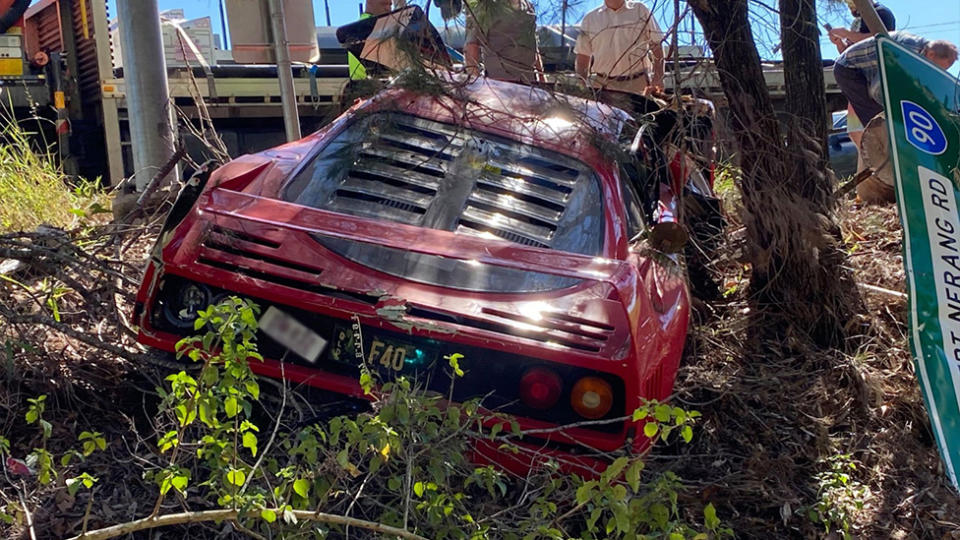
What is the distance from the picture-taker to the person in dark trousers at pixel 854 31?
5.61 meters

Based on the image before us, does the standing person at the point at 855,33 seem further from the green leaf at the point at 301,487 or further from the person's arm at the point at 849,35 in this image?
the green leaf at the point at 301,487

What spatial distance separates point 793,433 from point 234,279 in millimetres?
2531

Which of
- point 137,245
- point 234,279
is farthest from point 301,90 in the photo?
point 234,279

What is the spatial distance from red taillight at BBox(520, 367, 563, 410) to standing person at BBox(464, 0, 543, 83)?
5.05 ft

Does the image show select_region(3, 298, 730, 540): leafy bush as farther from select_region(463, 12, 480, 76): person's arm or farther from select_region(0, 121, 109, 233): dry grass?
select_region(0, 121, 109, 233): dry grass

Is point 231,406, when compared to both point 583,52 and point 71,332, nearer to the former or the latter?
point 71,332

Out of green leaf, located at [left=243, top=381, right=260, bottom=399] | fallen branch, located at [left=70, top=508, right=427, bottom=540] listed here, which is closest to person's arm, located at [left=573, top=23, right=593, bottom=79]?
green leaf, located at [left=243, top=381, right=260, bottom=399]

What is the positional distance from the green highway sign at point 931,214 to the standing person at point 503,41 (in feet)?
5.03

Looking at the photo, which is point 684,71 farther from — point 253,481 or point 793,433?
point 253,481

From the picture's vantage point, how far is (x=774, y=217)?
193 inches

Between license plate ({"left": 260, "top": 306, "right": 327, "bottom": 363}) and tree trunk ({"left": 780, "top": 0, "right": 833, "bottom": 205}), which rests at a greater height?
tree trunk ({"left": 780, "top": 0, "right": 833, "bottom": 205})

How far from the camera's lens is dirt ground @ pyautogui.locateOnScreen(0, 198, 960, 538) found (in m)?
3.68

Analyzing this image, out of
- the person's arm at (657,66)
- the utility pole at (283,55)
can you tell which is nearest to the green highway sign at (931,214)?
the person's arm at (657,66)

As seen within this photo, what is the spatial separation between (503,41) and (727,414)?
6.30ft
